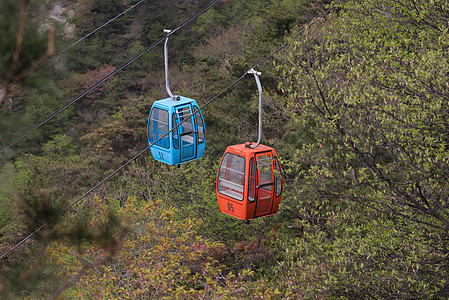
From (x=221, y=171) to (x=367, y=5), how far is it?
684 cm

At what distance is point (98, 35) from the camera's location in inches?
1620

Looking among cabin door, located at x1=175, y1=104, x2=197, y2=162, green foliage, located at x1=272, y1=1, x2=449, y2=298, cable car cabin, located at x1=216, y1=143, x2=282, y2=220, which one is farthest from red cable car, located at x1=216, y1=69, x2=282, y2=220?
cabin door, located at x1=175, y1=104, x2=197, y2=162

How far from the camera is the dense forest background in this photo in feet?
16.4

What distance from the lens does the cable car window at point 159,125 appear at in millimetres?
10578

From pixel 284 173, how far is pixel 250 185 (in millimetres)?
5778

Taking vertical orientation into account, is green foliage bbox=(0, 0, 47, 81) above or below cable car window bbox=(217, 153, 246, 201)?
above

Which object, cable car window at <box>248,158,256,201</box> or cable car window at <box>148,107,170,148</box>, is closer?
cable car window at <box>248,158,256,201</box>

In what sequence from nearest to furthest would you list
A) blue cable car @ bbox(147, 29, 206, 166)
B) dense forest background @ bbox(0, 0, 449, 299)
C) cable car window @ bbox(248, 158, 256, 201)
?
dense forest background @ bbox(0, 0, 449, 299) → cable car window @ bbox(248, 158, 256, 201) → blue cable car @ bbox(147, 29, 206, 166)

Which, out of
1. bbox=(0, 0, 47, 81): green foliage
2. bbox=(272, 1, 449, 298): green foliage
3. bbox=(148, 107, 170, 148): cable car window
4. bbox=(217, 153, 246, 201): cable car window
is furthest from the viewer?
bbox=(148, 107, 170, 148): cable car window

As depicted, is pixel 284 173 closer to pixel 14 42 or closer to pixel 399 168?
pixel 399 168

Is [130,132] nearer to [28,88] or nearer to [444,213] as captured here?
[444,213]

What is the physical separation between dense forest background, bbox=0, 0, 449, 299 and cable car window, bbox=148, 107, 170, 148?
7.00 feet

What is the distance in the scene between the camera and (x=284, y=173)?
48.7 ft

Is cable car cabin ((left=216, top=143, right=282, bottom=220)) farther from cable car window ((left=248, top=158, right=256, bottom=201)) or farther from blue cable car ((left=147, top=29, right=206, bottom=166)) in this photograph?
blue cable car ((left=147, top=29, right=206, bottom=166))
